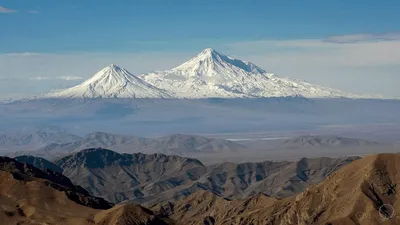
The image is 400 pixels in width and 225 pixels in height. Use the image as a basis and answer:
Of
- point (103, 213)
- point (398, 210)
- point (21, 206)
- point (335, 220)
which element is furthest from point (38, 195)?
point (398, 210)

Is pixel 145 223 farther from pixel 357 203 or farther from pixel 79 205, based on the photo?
pixel 357 203

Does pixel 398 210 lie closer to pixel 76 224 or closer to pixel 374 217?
pixel 374 217

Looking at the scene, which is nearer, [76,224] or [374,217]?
[76,224]

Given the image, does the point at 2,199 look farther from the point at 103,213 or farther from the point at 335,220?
the point at 335,220

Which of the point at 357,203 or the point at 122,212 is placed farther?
the point at 357,203

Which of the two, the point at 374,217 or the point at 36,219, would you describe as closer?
the point at 36,219

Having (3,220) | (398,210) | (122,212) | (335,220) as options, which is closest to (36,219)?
(3,220)

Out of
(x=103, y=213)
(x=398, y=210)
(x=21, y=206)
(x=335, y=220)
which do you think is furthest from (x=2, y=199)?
(x=398, y=210)
